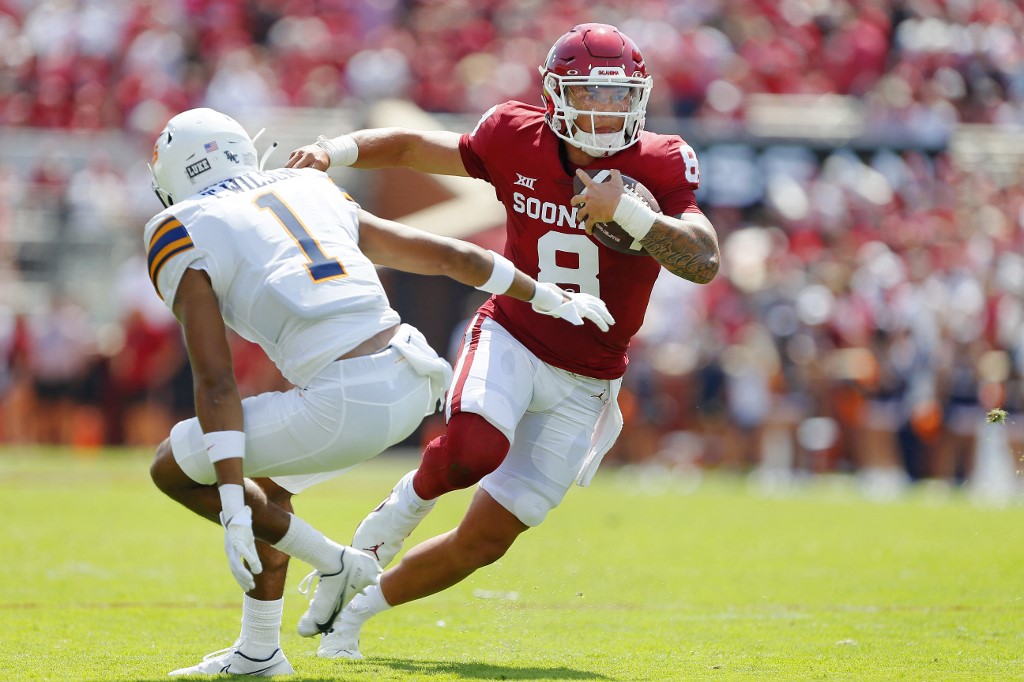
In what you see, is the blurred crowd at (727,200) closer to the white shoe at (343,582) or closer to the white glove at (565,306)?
the white glove at (565,306)

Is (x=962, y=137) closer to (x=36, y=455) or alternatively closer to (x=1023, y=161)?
(x=1023, y=161)

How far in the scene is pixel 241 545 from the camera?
4.07 m

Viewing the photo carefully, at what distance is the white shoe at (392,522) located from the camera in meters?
5.14

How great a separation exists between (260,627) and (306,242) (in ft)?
4.29

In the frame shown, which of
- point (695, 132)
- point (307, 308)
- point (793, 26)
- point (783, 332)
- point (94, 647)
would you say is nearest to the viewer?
point (307, 308)

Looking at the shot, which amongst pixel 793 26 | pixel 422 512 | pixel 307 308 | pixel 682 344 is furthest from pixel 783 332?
pixel 307 308

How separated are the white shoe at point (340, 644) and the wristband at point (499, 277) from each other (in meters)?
1.45

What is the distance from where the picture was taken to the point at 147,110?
16344 millimetres

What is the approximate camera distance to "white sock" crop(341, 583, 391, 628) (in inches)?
201

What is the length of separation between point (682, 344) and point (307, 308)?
995cm

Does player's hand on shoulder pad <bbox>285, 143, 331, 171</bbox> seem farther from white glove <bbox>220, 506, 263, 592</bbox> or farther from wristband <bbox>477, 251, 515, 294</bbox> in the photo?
white glove <bbox>220, 506, 263, 592</bbox>

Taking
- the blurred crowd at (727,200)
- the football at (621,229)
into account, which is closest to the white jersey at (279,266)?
the football at (621,229)

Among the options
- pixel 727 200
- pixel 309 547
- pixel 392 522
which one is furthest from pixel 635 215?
pixel 727 200

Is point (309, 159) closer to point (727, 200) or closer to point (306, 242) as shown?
point (306, 242)
